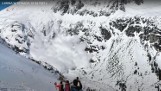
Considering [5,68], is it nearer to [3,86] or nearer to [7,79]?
[7,79]

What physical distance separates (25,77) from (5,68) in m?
2.03

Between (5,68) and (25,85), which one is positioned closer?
(25,85)

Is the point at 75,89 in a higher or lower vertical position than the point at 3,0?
lower

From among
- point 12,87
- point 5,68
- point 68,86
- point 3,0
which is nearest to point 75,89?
point 68,86

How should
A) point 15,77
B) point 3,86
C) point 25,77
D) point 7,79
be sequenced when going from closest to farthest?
point 3,86
point 7,79
point 15,77
point 25,77

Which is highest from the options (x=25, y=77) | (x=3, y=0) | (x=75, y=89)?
(x=3, y=0)

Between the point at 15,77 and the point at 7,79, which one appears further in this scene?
the point at 15,77

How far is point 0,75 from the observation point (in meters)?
27.8

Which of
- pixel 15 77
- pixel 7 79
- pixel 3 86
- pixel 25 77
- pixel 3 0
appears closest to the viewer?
pixel 3 86

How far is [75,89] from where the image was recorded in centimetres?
2755

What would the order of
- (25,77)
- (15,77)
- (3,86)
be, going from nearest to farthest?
(3,86)
(15,77)
(25,77)

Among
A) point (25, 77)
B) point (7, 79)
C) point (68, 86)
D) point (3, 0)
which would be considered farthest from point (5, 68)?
point (3, 0)

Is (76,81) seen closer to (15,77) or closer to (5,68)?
(15,77)

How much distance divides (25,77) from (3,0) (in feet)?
73.2
